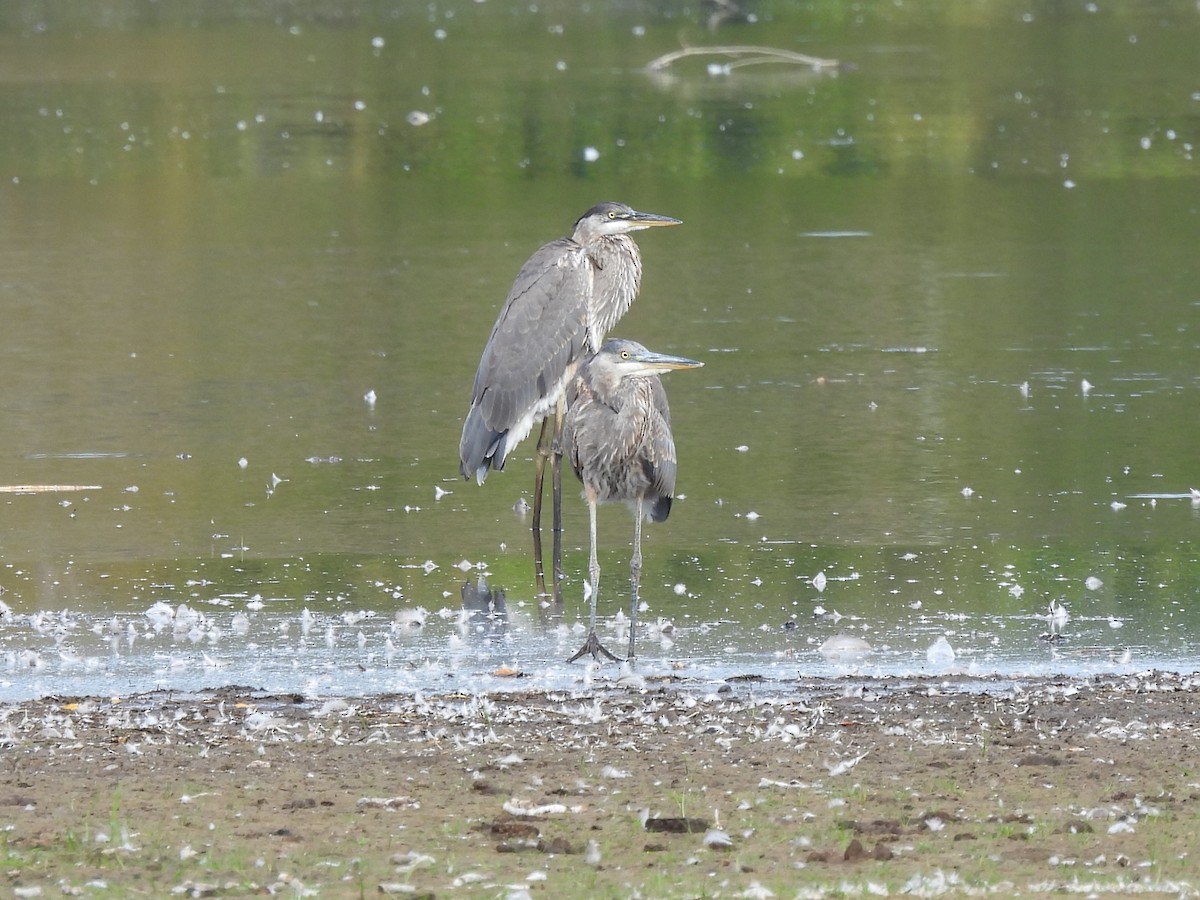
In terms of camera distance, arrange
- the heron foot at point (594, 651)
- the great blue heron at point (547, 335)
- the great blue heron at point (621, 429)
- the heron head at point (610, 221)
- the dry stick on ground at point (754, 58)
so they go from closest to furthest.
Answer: the heron foot at point (594, 651) → the great blue heron at point (621, 429) → the great blue heron at point (547, 335) → the heron head at point (610, 221) → the dry stick on ground at point (754, 58)

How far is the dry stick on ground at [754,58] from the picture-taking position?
3181cm

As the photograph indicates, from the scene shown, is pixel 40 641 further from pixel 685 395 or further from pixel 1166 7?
pixel 1166 7

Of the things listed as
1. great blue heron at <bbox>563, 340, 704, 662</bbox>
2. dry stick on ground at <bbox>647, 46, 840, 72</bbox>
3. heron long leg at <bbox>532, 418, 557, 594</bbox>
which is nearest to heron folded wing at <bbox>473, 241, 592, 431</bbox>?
heron long leg at <bbox>532, 418, 557, 594</bbox>

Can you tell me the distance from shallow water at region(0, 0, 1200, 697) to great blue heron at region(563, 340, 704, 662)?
50 centimetres

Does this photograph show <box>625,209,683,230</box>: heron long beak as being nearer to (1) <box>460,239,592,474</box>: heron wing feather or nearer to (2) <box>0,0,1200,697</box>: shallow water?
(1) <box>460,239,592,474</box>: heron wing feather

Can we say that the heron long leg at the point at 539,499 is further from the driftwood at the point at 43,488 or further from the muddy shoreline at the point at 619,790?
the driftwood at the point at 43,488

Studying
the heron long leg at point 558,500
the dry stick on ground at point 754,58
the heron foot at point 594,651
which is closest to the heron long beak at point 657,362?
the heron long leg at point 558,500

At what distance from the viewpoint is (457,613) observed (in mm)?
8500

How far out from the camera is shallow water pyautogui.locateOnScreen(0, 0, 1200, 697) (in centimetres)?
835

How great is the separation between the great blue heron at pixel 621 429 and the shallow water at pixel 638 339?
1.64 feet

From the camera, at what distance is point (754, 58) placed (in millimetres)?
33750

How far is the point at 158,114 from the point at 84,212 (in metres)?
7.17

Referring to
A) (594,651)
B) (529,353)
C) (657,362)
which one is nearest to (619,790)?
(594,651)

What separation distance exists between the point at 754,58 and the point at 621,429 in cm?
2627
